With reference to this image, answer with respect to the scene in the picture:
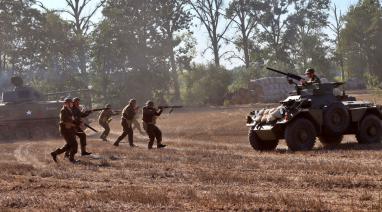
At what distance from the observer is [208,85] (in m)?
51.7

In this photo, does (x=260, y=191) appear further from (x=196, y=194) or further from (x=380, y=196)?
(x=380, y=196)

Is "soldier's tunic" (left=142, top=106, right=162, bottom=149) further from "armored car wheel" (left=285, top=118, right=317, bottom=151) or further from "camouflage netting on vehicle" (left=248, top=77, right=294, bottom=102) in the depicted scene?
"camouflage netting on vehicle" (left=248, top=77, right=294, bottom=102)

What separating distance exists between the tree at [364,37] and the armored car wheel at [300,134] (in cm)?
4388

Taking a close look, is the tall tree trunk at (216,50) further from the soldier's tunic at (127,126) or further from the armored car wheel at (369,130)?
the armored car wheel at (369,130)

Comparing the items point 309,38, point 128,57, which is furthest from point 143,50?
point 309,38

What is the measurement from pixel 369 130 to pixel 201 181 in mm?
7178

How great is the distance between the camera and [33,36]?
5553 centimetres

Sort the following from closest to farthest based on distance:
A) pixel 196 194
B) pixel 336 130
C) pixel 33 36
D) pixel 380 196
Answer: pixel 380 196, pixel 196 194, pixel 336 130, pixel 33 36

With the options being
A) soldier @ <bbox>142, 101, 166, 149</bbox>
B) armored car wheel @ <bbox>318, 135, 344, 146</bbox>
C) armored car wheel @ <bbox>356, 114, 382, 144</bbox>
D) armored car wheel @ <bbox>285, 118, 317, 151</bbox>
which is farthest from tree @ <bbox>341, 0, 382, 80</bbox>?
armored car wheel @ <bbox>285, 118, 317, 151</bbox>

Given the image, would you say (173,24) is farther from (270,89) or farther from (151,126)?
(151,126)

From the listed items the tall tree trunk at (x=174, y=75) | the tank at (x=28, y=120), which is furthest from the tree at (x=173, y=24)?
the tank at (x=28, y=120)

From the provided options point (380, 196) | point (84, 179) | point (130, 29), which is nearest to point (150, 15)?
point (130, 29)

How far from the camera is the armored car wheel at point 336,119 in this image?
15805mm

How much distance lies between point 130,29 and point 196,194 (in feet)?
153
